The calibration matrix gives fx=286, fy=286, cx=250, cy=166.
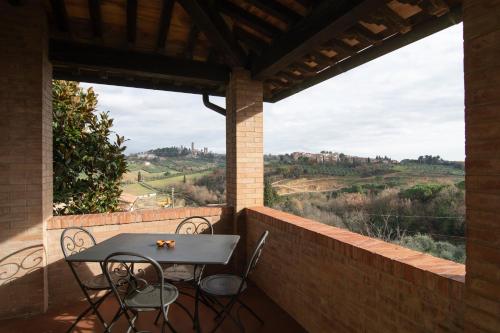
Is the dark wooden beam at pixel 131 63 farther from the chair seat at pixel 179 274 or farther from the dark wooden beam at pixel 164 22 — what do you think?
the chair seat at pixel 179 274

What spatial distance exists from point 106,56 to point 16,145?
1.46 metres

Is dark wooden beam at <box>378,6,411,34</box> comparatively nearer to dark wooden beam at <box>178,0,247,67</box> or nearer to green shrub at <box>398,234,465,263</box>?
dark wooden beam at <box>178,0,247,67</box>

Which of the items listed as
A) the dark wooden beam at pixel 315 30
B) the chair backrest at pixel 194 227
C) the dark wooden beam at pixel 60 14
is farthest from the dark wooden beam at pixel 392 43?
the dark wooden beam at pixel 60 14

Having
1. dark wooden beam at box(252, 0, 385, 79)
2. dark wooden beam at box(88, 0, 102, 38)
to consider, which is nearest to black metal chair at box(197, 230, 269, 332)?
dark wooden beam at box(252, 0, 385, 79)

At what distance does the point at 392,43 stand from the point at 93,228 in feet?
12.9

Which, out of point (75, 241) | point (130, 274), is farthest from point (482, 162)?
point (75, 241)

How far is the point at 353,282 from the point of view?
214 centimetres

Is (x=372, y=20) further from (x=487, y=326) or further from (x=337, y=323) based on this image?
(x=337, y=323)

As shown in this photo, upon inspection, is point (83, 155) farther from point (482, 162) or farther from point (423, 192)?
point (423, 192)

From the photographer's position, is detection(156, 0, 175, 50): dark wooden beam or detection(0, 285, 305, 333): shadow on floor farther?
detection(156, 0, 175, 50): dark wooden beam

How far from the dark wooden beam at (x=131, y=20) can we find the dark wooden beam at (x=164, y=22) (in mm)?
318

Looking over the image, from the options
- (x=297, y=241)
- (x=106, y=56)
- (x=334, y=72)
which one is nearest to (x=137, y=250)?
(x=297, y=241)

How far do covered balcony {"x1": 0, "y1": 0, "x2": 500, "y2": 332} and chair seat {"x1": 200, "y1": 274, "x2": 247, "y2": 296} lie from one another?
1.61 ft

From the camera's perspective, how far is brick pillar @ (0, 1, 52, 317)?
3.02 m
